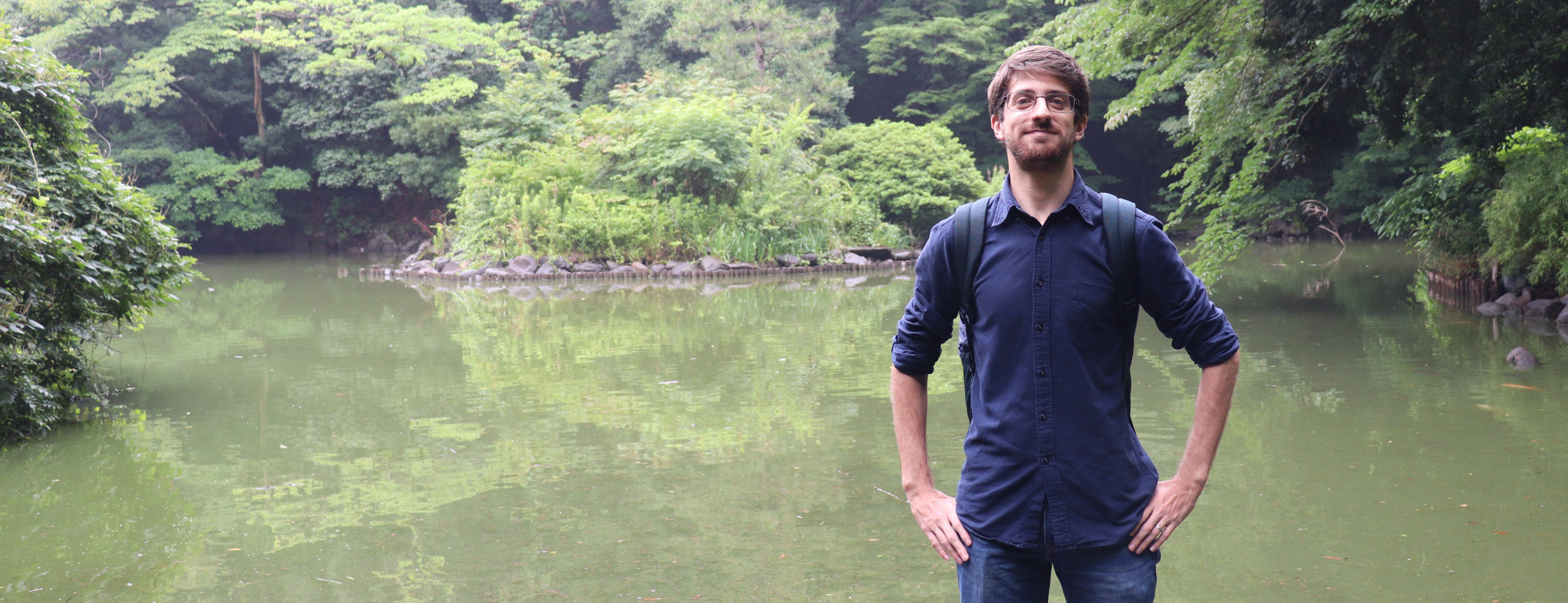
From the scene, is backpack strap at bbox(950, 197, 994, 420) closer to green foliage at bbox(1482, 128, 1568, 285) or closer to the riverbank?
green foliage at bbox(1482, 128, 1568, 285)

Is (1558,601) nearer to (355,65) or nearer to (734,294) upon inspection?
(734,294)

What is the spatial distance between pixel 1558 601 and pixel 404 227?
3067 cm

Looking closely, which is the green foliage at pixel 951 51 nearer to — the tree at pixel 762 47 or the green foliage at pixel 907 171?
the tree at pixel 762 47

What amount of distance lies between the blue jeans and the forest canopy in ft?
25.2

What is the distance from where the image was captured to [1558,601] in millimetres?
3299

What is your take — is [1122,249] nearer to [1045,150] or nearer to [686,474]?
[1045,150]

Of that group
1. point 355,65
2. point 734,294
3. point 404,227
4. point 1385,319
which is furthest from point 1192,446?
point 404,227

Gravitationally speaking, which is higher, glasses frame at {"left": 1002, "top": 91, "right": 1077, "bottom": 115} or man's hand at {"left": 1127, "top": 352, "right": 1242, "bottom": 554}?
glasses frame at {"left": 1002, "top": 91, "right": 1077, "bottom": 115}

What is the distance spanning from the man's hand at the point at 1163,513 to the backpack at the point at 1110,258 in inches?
6.5

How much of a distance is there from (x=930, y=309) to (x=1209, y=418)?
508 mm

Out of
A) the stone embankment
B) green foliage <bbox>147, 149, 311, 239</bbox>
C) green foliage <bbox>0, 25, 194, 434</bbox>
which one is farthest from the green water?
green foliage <bbox>147, 149, 311, 239</bbox>

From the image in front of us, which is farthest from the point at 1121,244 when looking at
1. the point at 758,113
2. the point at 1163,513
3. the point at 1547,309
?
the point at 758,113

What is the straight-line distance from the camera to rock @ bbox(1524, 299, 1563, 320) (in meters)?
9.55

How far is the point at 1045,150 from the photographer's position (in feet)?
5.95
